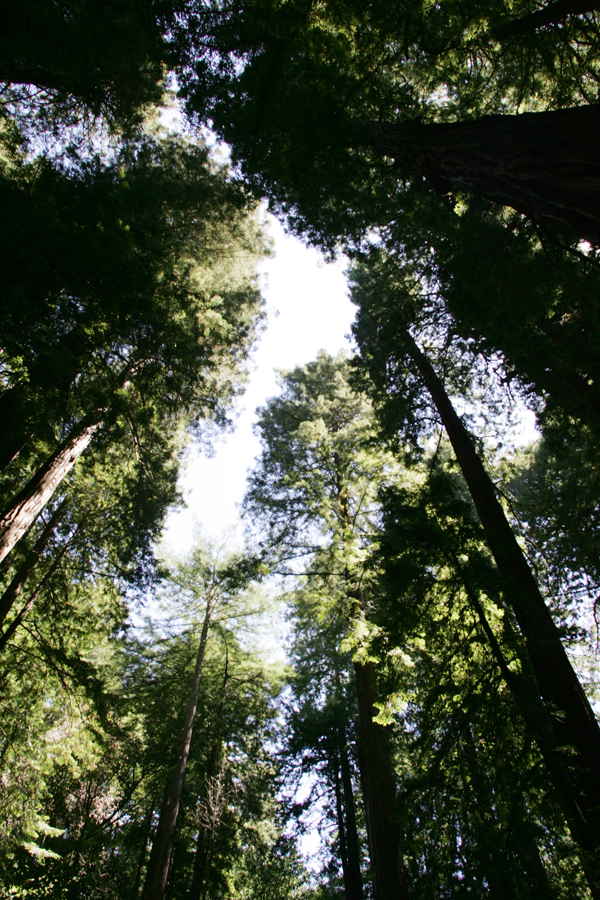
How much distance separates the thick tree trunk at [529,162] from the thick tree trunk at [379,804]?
17.2 feet

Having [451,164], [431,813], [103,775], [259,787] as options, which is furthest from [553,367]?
[259,787]

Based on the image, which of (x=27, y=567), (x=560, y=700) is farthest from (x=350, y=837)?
(x=27, y=567)

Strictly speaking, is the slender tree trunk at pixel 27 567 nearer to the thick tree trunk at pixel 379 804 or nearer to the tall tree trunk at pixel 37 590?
the tall tree trunk at pixel 37 590

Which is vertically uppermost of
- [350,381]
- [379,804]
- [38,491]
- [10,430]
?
[350,381]

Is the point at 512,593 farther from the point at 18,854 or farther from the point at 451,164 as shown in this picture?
the point at 18,854

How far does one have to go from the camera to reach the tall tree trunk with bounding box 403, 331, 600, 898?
2.68 m

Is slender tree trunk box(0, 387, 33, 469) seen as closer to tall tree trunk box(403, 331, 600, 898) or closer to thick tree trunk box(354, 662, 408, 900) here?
thick tree trunk box(354, 662, 408, 900)

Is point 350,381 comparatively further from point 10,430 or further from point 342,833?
point 342,833

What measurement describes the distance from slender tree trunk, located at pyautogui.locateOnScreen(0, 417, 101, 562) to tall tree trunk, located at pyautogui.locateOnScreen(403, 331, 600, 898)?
227 inches

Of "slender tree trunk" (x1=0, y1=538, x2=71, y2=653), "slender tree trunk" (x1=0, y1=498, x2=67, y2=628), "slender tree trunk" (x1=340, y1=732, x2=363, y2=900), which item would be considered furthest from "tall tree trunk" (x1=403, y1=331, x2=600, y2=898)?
"slender tree trunk" (x1=340, y1=732, x2=363, y2=900)

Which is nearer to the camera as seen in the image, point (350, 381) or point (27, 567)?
point (27, 567)

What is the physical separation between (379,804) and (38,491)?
6883 mm

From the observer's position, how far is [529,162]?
2.83 meters

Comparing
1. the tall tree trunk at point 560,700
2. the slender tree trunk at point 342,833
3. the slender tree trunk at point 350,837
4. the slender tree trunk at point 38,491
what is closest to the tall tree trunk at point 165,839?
the slender tree trunk at point 350,837
